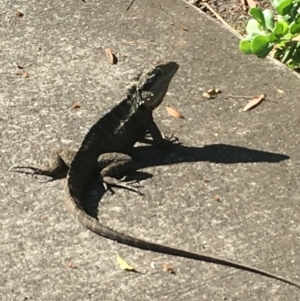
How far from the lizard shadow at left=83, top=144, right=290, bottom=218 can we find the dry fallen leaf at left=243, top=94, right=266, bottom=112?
49cm

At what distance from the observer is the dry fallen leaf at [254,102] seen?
596 centimetres

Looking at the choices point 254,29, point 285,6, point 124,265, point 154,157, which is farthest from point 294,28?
point 124,265

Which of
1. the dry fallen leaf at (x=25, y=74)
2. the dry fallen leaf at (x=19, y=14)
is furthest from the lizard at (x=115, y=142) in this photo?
the dry fallen leaf at (x=19, y=14)

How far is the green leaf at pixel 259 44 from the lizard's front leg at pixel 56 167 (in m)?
1.47

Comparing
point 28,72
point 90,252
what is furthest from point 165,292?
point 28,72

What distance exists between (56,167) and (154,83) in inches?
34.7

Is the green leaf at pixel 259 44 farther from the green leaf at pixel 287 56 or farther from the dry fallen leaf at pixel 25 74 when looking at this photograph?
the dry fallen leaf at pixel 25 74

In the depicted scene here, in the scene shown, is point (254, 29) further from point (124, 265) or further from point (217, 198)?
point (124, 265)

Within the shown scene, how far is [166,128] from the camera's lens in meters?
5.81

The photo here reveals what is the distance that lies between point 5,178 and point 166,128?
4.01 feet

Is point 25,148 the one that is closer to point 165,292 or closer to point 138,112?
point 138,112

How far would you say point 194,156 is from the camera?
5.50 metres

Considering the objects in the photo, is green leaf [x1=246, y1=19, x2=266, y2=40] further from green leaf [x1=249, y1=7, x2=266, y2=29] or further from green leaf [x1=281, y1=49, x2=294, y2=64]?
green leaf [x1=281, y1=49, x2=294, y2=64]

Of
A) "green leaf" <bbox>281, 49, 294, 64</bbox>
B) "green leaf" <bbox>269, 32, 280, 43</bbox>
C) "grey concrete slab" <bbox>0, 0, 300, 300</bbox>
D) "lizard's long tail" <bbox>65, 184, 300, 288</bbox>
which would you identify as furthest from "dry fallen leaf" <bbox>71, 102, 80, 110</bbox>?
"green leaf" <bbox>281, 49, 294, 64</bbox>
